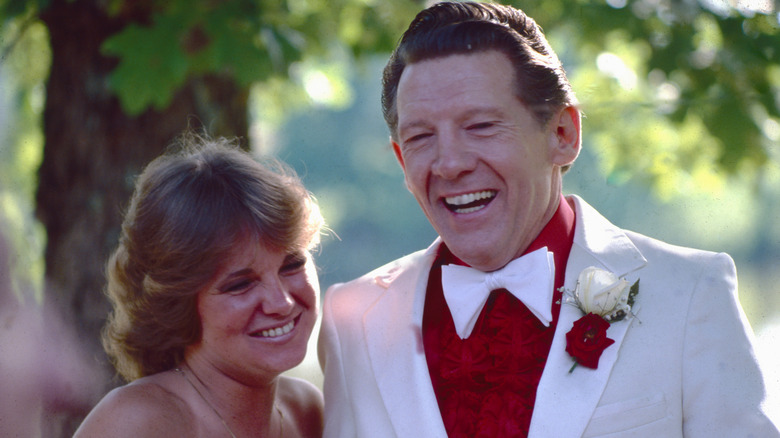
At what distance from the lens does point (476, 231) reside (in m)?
2.63

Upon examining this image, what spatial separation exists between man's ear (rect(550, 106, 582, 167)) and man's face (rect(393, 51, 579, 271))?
0.01 m

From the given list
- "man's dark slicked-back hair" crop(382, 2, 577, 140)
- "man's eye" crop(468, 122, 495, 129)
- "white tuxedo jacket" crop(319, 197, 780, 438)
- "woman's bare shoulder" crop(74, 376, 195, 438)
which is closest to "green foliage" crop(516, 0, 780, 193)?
"man's dark slicked-back hair" crop(382, 2, 577, 140)

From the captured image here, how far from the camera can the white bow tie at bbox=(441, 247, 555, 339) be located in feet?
8.34

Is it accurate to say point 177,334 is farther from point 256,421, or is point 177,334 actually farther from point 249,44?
point 249,44

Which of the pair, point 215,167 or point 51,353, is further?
point 51,353

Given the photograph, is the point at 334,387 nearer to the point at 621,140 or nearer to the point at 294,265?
the point at 294,265

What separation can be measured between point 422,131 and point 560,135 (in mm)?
528

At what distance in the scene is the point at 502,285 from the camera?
2.62m

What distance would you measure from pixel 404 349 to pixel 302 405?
→ 867mm

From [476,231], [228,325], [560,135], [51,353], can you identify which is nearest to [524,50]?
[560,135]

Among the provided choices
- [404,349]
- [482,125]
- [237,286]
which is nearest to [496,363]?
[404,349]

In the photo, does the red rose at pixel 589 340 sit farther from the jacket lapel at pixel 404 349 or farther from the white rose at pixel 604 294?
the jacket lapel at pixel 404 349

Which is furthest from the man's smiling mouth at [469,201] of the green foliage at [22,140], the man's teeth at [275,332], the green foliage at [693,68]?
the green foliage at [22,140]

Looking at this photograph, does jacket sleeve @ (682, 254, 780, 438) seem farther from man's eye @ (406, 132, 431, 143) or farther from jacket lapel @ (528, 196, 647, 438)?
man's eye @ (406, 132, 431, 143)
